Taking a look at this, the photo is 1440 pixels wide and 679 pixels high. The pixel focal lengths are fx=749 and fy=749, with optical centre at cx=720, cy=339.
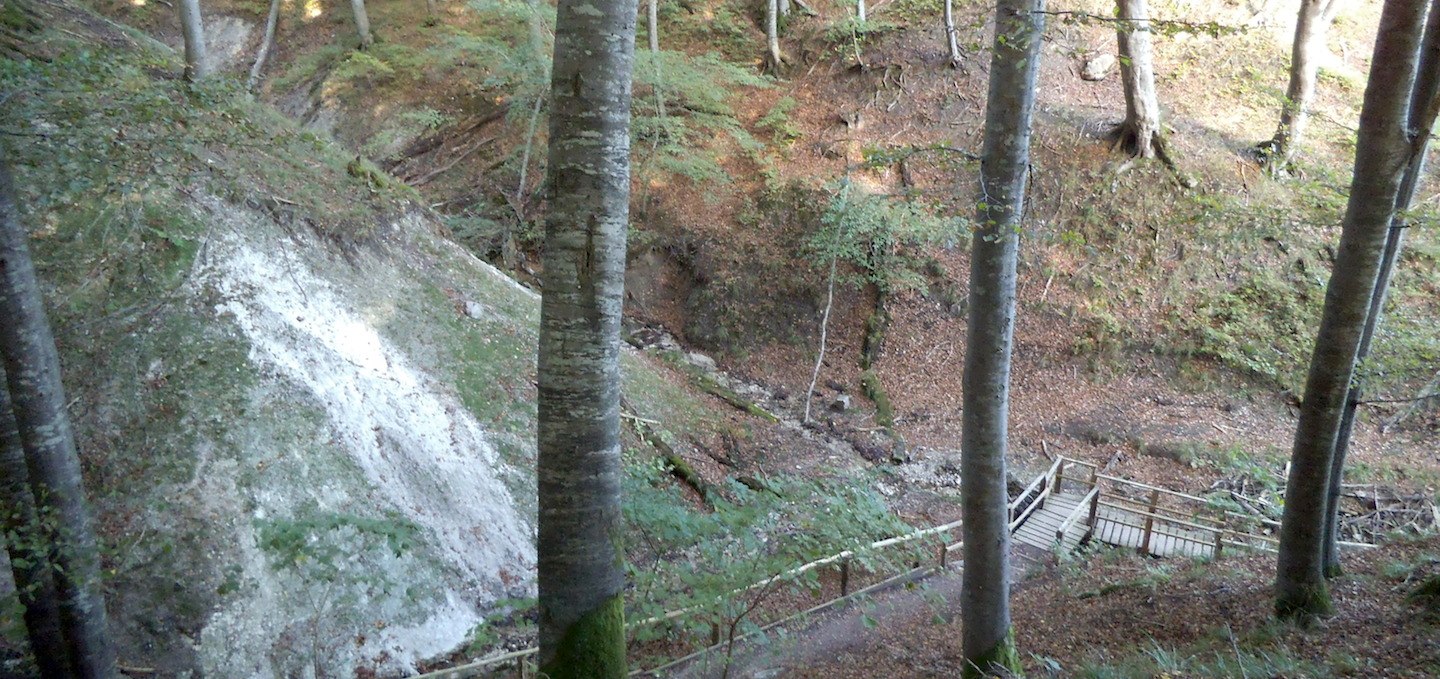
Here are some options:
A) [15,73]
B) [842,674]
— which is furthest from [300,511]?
[842,674]

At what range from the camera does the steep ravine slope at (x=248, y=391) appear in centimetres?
632

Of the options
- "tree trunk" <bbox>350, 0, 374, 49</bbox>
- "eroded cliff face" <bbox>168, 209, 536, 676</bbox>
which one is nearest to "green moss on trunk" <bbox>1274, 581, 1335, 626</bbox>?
"eroded cliff face" <bbox>168, 209, 536, 676</bbox>

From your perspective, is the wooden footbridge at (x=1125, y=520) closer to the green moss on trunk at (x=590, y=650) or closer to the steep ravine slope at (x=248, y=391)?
the steep ravine slope at (x=248, y=391)

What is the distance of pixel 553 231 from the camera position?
11.4 feet

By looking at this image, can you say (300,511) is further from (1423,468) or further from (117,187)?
(1423,468)

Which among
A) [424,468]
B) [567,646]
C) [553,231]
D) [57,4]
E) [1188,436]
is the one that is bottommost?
[1188,436]

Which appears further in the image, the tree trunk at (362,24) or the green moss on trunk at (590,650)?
the tree trunk at (362,24)

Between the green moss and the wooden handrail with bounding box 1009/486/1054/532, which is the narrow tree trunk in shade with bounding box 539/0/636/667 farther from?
the green moss

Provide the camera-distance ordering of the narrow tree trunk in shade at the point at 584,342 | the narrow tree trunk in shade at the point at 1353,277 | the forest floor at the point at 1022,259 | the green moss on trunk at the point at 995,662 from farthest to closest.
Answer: the forest floor at the point at 1022,259 → the green moss on trunk at the point at 995,662 → the narrow tree trunk in shade at the point at 1353,277 → the narrow tree trunk in shade at the point at 584,342

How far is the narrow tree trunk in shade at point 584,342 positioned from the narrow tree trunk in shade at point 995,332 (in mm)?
2619

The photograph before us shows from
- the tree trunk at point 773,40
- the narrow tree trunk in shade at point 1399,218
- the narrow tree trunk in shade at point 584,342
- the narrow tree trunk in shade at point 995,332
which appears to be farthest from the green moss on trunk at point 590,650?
the tree trunk at point 773,40

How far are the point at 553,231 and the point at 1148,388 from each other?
15.8 metres

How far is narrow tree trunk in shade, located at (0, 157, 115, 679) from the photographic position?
14.8ft

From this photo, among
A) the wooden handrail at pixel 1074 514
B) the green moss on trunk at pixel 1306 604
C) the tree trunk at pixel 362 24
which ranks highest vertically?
the tree trunk at pixel 362 24
